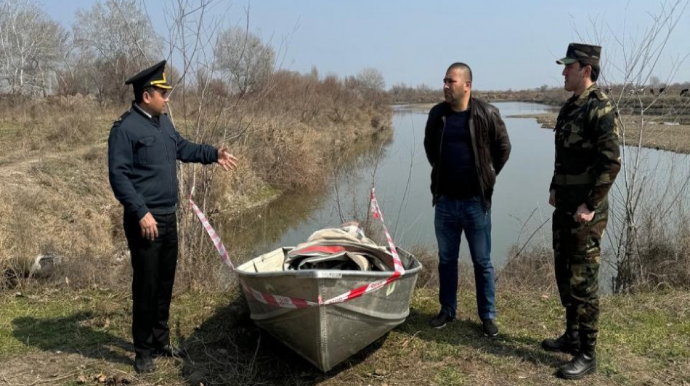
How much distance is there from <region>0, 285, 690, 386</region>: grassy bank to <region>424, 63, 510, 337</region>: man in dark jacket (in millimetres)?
445

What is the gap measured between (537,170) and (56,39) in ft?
115

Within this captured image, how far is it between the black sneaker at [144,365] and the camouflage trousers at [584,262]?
116 inches

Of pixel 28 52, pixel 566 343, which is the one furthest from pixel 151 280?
pixel 28 52

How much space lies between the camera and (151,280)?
3.73 m

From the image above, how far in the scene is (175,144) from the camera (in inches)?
151

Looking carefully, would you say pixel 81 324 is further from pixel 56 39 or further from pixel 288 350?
pixel 56 39

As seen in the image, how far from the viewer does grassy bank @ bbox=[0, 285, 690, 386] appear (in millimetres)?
3699

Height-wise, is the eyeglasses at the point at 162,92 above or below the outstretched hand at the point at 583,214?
above

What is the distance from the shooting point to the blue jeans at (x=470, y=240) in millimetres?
4094

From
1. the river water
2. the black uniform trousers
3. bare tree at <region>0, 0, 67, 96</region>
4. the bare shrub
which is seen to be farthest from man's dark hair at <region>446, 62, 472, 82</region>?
bare tree at <region>0, 0, 67, 96</region>

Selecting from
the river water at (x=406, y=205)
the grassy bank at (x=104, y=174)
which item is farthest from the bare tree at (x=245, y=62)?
the river water at (x=406, y=205)

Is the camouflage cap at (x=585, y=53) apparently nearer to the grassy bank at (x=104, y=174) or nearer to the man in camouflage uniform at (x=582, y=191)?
the man in camouflage uniform at (x=582, y=191)

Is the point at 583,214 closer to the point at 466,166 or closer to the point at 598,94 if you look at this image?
the point at 598,94

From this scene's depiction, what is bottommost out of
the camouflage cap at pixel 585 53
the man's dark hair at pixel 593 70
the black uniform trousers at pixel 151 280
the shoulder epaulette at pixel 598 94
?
the black uniform trousers at pixel 151 280
